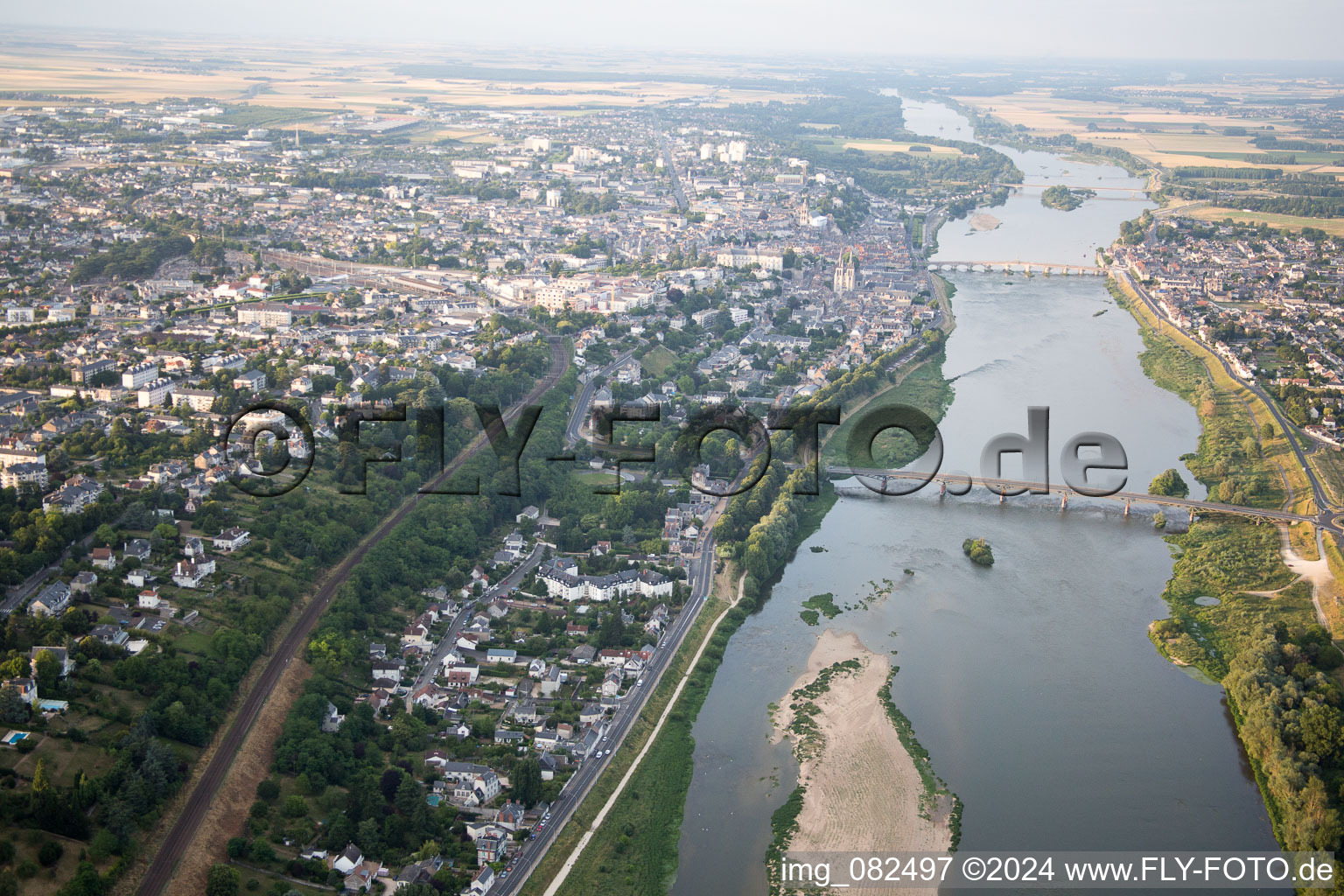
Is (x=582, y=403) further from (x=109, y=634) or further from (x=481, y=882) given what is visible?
(x=481, y=882)

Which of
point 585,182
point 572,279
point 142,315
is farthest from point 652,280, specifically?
point 585,182

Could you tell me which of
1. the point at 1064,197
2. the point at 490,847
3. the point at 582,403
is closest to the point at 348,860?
the point at 490,847

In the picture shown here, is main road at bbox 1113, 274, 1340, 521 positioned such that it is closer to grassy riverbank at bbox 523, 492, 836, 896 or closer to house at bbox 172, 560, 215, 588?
grassy riverbank at bbox 523, 492, 836, 896

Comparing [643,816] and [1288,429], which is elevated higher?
[1288,429]

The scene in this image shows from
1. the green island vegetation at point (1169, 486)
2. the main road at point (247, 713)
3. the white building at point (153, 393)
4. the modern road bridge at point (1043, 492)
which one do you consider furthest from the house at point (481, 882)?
the green island vegetation at point (1169, 486)

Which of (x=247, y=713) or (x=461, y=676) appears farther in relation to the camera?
(x=461, y=676)

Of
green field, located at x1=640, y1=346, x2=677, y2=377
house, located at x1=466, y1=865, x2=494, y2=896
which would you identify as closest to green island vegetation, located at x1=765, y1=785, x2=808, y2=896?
house, located at x1=466, y1=865, x2=494, y2=896

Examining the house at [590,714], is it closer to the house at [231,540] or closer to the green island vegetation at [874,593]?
the green island vegetation at [874,593]

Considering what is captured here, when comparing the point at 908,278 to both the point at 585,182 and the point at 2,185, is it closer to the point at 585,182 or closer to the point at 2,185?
the point at 585,182
